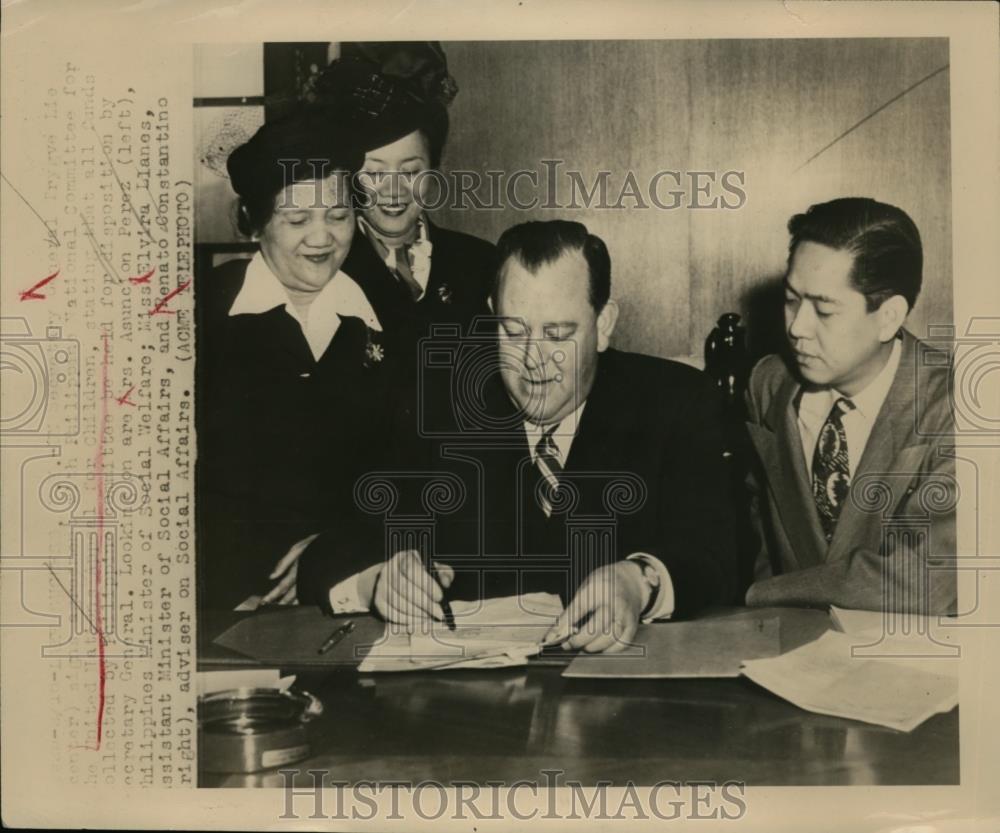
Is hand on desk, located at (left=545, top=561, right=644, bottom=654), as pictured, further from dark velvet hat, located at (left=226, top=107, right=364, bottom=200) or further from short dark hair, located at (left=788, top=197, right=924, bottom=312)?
dark velvet hat, located at (left=226, top=107, right=364, bottom=200)

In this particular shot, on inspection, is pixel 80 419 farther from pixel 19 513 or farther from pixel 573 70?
pixel 573 70

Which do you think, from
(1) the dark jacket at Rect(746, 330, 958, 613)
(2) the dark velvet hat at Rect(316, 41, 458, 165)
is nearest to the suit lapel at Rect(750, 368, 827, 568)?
(1) the dark jacket at Rect(746, 330, 958, 613)

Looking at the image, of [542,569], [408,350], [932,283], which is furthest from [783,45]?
[542,569]

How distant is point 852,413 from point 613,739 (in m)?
0.60

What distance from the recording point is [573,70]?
1.43 metres

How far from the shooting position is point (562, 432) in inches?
56.6

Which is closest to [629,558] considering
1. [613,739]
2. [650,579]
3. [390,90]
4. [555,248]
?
[650,579]

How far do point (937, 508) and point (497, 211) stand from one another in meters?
0.80

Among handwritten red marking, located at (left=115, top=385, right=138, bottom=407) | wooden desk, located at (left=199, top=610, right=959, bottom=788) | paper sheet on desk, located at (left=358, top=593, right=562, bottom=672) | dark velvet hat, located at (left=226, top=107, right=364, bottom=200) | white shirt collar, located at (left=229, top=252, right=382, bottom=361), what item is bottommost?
wooden desk, located at (left=199, top=610, right=959, bottom=788)

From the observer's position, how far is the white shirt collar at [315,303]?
4.70 ft

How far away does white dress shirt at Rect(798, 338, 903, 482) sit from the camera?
1.44m

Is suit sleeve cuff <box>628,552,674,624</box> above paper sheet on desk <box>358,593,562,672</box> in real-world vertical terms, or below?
above

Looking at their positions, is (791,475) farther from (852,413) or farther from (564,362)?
(564,362)

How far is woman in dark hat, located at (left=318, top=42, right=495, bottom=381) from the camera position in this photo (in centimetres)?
142
